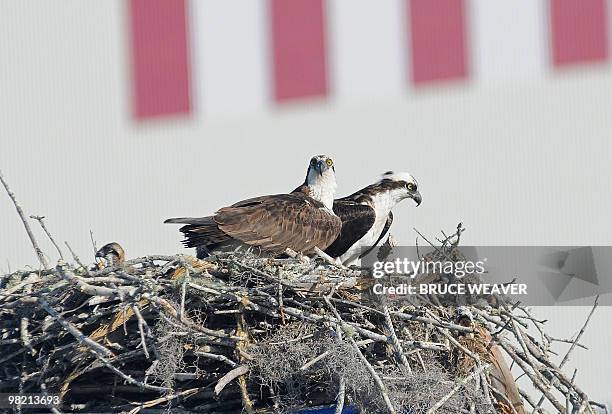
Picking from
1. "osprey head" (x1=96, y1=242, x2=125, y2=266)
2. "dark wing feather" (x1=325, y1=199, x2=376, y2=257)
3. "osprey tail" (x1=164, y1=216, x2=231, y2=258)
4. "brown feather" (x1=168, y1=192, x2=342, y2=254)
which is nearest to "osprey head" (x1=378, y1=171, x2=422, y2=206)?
"dark wing feather" (x1=325, y1=199, x2=376, y2=257)

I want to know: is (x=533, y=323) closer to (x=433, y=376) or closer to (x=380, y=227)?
(x=433, y=376)

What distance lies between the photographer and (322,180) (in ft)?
31.5

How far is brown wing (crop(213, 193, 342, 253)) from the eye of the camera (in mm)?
8477

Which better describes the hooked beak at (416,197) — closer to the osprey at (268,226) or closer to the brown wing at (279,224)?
the osprey at (268,226)

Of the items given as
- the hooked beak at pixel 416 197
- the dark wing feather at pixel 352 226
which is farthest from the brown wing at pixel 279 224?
the hooked beak at pixel 416 197

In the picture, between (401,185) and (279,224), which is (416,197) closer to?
(401,185)

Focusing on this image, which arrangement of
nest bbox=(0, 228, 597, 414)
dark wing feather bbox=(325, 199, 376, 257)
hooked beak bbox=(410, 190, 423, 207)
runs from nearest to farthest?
nest bbox=(0, 228, 597, 414) → dark wing feather bbox=(325, 199, 376, 257) → hooked beak bbox=(410, 190, 423, 207)

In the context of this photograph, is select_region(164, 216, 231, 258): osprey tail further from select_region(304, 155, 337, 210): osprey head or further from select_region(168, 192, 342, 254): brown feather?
select_region(304, 155, 337, 210): osprey head

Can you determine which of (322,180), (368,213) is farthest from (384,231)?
(322,180)

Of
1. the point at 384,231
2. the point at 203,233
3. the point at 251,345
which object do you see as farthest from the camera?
Answer: the point at 384,231

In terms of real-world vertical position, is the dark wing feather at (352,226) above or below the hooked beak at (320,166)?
below

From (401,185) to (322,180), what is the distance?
70cm

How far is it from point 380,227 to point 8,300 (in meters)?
3.42

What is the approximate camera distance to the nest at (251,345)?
6.52 meters
